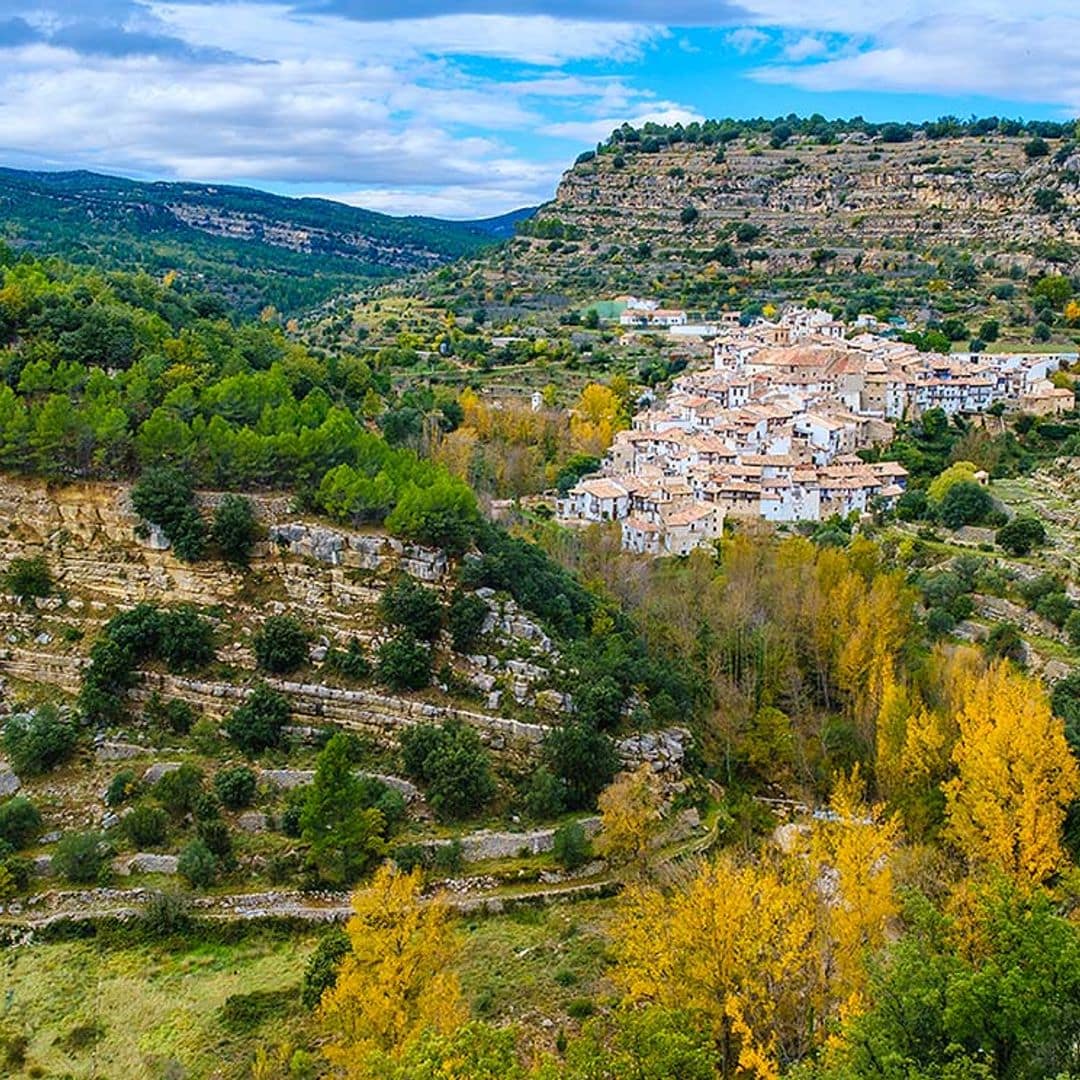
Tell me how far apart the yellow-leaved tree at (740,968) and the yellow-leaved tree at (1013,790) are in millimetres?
6245

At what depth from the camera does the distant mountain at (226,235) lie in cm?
10750

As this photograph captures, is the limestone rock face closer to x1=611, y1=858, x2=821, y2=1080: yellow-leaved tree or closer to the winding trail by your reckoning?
the winding trail

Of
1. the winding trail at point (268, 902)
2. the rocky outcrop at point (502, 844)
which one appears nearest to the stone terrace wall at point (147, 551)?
the rocky outcrop at point (502, 844)

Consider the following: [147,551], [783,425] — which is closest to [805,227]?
[783,425]

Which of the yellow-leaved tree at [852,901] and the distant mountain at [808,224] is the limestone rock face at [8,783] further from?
the distant mountain at [808,224]

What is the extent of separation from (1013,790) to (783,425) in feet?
104

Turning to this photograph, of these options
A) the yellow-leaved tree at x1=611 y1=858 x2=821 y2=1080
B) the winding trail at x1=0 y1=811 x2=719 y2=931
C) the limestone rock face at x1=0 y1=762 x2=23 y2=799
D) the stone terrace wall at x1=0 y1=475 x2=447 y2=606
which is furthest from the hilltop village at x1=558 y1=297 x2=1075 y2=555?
the yellow-leaved tree at x1=611 y1=858 x2=821 y2=1080

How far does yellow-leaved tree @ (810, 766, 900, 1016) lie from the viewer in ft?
53.0

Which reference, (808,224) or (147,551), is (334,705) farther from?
(808,224)

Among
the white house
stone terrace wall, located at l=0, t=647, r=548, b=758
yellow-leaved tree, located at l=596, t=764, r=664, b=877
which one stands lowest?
yellow-leaved tree, located at l=596, t=764, r=664, b=877

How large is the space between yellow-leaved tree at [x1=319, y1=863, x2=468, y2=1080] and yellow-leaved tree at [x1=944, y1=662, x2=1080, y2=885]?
34.9 ft

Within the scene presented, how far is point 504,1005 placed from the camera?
1978 centimetres

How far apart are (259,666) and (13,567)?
7466 mm

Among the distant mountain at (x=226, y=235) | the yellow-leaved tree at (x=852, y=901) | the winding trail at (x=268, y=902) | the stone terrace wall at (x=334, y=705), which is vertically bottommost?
the winding trail at (x=268, y=902)
